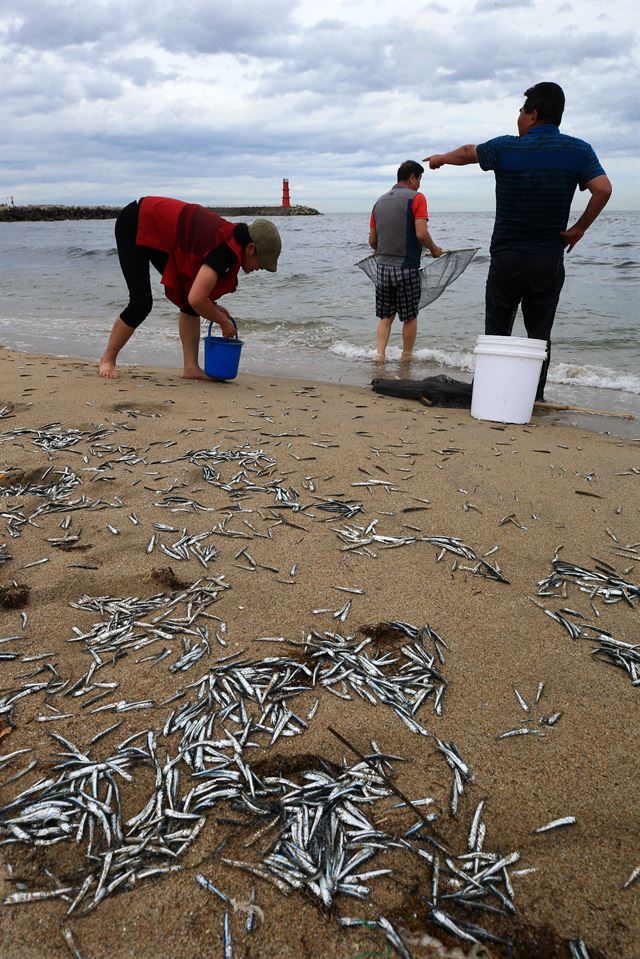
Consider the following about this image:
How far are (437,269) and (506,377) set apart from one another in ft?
12.3

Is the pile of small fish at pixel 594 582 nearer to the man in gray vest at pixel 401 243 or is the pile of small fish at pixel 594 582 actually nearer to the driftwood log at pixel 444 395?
the driftwood log at pixel 444 395

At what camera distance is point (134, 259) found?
704cm

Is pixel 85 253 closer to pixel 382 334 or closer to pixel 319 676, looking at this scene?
pixel 382 334

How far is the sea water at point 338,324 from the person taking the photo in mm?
10109

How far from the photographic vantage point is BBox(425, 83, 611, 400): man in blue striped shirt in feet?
20.1

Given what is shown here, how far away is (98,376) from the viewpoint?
7.65 m

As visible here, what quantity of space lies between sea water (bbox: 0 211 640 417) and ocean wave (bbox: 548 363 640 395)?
0.01m

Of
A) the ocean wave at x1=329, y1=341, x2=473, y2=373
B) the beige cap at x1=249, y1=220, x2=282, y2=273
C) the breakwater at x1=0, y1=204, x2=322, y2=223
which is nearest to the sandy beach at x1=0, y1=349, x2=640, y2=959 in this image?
the beige cap at x1=249, y1=220, x2=282, y2=273

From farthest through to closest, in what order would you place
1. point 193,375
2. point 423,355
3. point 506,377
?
point 423,355
point 193,375
point 506,377

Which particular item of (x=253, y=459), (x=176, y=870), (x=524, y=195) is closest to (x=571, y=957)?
(x=176, y=870)

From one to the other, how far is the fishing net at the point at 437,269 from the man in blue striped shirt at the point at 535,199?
268 centimetres

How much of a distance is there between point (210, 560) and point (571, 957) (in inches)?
92.8

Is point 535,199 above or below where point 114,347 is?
above

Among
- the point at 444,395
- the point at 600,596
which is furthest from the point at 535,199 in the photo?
the point at 600,596
